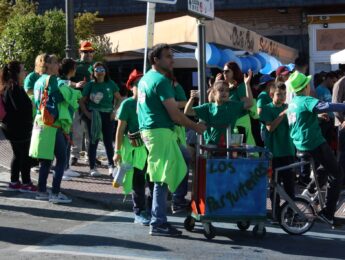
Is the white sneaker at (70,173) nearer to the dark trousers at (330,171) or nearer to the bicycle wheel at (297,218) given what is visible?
the bicycle wheel at (297,218)

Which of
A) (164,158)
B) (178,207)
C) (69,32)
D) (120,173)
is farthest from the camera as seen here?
(69,32)

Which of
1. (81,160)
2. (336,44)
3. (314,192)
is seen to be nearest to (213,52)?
(81,160)

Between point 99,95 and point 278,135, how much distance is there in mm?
3748

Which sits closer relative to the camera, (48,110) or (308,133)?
(308,133)

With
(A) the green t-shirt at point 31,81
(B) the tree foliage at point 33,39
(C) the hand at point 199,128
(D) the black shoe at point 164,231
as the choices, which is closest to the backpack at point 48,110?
(A) the green t-shirt at point 31,81

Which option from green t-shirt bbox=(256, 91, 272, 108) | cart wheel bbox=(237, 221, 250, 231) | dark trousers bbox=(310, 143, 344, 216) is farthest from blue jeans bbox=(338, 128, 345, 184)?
cart wheel bbox=(237, 221, 250, 231)

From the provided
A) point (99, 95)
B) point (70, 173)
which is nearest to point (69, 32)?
point (99, 95)

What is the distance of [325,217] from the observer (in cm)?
752

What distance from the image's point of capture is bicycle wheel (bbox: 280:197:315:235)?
743 centimetres

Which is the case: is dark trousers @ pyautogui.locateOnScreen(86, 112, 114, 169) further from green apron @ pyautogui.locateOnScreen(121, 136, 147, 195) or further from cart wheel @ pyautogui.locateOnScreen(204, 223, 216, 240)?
cart wheel @ pyautogui.locateOnScreen(204, 223, 216, 240)

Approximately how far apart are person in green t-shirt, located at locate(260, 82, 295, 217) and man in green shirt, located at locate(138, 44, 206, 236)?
4.46 ft

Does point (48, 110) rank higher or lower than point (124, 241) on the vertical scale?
higher

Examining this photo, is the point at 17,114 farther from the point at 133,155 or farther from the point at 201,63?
the point at 201,63

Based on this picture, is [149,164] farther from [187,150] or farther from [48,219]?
[48,219]
